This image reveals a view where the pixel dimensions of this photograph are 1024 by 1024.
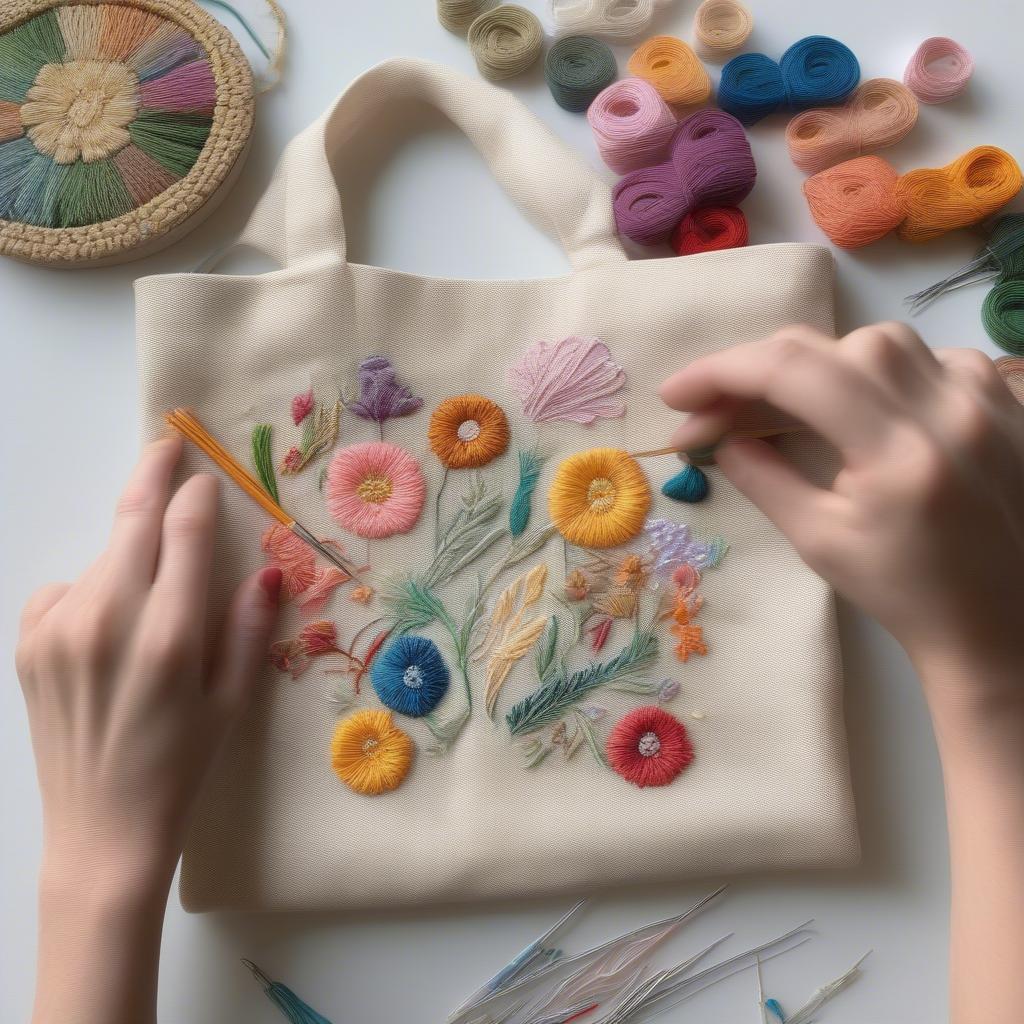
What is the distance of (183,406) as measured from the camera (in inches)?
35.5

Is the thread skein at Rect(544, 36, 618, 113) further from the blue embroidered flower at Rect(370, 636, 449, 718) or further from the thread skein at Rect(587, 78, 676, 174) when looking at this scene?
the blue embroidered flower at Rect(370, 636, 449, 718)

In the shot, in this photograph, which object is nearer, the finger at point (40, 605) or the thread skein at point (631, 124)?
the finger at point (40, 605)

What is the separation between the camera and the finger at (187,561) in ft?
2.68

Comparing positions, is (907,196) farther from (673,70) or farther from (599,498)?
(599,498)

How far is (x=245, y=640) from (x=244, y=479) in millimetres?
152

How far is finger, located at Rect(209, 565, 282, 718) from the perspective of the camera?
33.3 inches

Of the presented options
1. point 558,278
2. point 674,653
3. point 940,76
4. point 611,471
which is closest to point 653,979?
point 674,653

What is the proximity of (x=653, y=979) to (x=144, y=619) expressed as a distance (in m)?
0.58

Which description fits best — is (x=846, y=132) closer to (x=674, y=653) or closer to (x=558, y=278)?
(x=558, y=278)

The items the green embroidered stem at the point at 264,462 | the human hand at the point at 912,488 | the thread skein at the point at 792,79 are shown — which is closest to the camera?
the human hand at the point at 912,488

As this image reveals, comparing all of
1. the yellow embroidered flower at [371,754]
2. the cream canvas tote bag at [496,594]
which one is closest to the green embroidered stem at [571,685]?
the cream canvas tote bag at [496,594]

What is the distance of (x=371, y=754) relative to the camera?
0.88 metres

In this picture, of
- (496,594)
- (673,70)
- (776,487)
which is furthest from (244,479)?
(673,70)

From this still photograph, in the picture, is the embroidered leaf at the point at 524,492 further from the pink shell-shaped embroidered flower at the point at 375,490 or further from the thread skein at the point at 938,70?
the thread skein at the point at 938,70
